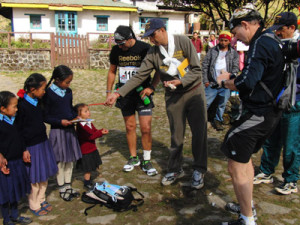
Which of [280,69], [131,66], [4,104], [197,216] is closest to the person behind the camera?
[280,69]

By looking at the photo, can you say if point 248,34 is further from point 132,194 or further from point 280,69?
point 132,194

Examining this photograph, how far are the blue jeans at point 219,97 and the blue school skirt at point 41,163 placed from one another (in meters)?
3.86

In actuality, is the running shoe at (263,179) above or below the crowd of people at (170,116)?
below

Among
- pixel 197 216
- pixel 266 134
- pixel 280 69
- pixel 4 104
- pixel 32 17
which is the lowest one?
pixel 197 216

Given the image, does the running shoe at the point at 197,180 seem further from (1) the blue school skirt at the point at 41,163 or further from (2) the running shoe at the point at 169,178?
(1) the blue school skirt at the point at 41,163

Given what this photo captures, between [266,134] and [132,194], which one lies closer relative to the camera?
[266,134]

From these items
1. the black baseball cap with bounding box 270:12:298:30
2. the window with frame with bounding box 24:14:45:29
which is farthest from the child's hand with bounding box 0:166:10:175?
the window with frame with bounding box 24:14:45:29

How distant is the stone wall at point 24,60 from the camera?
53.3ft

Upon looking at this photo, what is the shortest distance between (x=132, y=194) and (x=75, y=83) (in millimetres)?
10037

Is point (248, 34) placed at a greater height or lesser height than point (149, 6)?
lesser

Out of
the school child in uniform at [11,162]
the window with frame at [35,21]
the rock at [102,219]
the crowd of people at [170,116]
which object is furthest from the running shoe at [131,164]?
the window with frame at [35,21]

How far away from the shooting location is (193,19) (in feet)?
102

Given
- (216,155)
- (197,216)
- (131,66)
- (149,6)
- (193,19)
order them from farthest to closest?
(193,19) → (149,6) → (216,155) → (131,66) → (197,216)

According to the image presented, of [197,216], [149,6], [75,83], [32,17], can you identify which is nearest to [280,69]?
[197,216]
